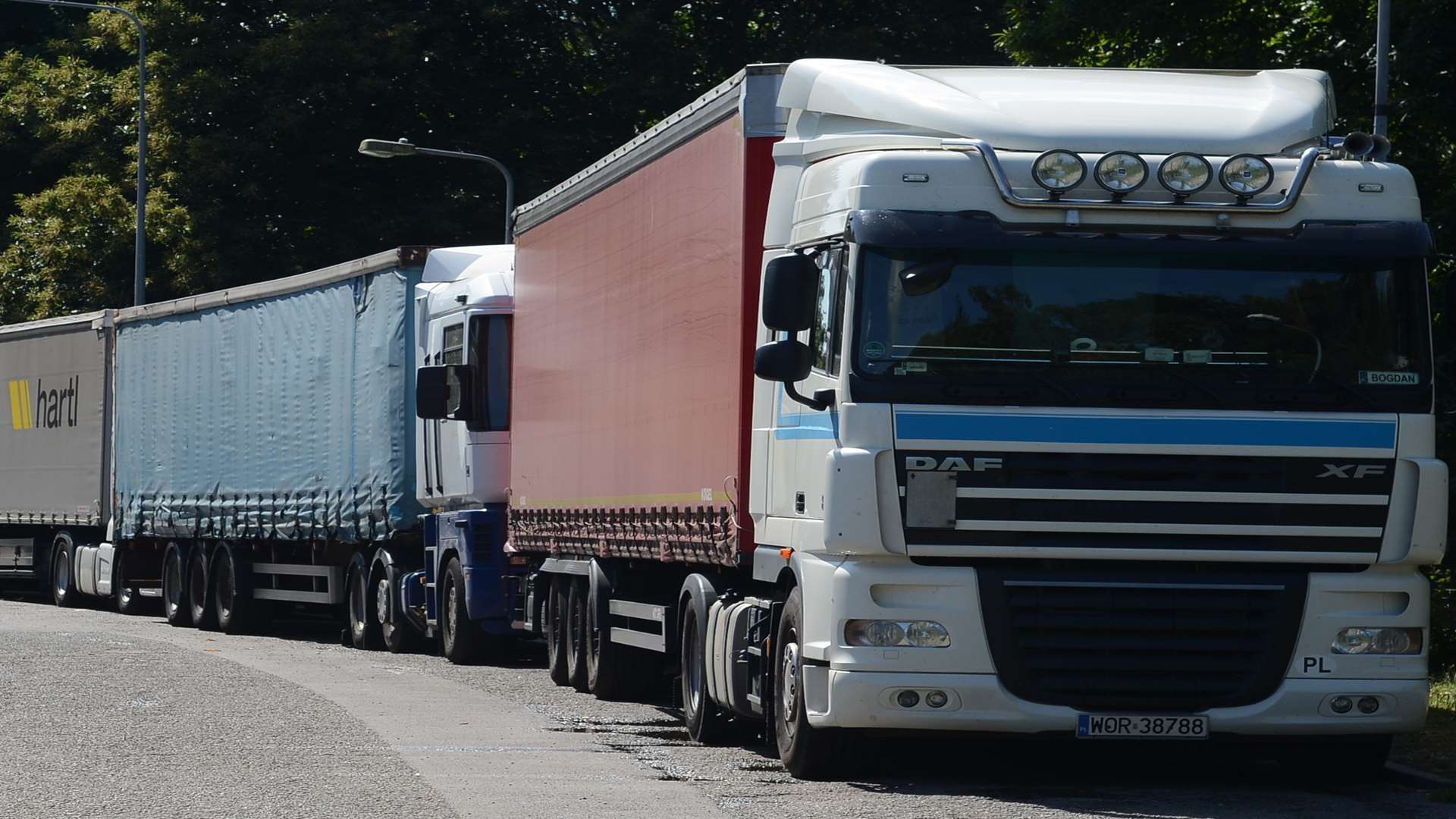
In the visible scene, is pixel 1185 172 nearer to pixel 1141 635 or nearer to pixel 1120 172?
pixel 1120 172

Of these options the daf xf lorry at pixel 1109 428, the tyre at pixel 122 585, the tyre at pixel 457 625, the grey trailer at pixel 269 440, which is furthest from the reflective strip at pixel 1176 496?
the tyre at pixel 122 585

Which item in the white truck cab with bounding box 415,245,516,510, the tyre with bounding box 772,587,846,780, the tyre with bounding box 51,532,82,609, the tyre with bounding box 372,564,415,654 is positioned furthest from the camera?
the tyre with bounding box 51,532,82,609

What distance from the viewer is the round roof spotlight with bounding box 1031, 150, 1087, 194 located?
35.5 feet

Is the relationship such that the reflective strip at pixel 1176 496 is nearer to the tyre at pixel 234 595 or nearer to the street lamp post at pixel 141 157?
the tyre at pixel 234 595

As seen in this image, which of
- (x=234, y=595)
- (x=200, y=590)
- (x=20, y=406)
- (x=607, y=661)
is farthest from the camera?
(x=20, y=406)

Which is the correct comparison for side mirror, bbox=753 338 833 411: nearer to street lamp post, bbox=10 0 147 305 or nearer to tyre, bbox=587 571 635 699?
tyre, bbox=587 571 635 699

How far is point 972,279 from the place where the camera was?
35.4 feet

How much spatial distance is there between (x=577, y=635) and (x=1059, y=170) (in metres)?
7.33

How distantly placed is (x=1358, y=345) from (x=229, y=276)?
31.8 meters

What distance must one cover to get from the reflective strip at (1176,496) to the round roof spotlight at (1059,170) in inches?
52.5

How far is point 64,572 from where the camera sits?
32188 mm

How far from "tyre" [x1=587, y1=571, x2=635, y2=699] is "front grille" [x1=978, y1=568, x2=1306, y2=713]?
19.2ft

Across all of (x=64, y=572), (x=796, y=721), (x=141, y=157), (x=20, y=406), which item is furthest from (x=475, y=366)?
(x=141, y=157)

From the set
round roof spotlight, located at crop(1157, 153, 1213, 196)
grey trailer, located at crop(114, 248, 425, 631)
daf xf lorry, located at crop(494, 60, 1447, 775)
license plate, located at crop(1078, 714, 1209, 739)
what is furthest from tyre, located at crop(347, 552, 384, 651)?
round roof spotlight, located at crop(1157, 153, 1213, 196)
